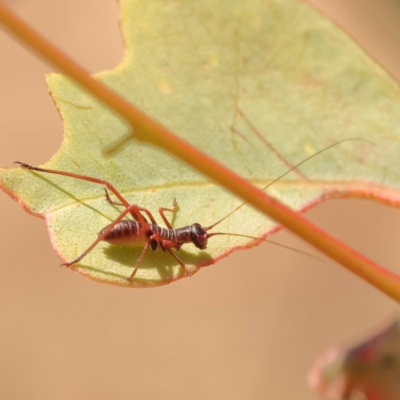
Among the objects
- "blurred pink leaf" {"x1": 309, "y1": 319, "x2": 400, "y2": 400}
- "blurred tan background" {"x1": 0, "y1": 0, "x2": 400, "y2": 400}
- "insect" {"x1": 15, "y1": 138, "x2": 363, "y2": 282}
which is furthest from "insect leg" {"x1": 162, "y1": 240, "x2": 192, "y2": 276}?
"blurred tan background" {"x1": 0, "y1": 0, "x2": 400, "y2": 400}

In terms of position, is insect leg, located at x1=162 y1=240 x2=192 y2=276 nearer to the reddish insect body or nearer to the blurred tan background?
the reddish insect body

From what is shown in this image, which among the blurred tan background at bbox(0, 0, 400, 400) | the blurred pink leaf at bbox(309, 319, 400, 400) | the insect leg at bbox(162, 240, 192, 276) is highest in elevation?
the blurred tan background at bbox(0, 0, 400, 400)

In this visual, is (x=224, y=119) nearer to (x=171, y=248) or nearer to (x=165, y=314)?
(x=171, y=248)

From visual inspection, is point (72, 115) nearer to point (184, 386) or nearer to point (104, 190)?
point (104, 190)

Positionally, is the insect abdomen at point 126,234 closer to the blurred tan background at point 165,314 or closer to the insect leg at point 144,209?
the insect leg at point 144,209

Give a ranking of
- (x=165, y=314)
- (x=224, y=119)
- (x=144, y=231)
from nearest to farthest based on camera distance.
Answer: (x=224, y=119) < (x=144, y=231) < (x=165, y=314)

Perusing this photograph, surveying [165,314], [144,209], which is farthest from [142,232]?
[165,314]
